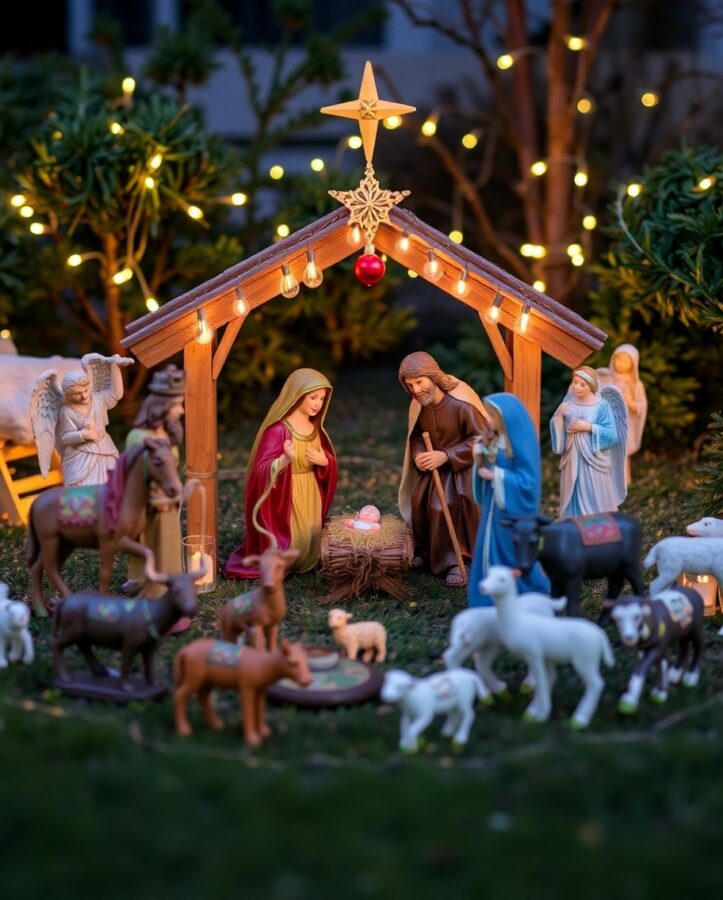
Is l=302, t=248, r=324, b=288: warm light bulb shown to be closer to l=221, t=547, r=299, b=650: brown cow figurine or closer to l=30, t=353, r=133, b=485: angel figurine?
l=30, t=353, r=133, b=485: angel figurine

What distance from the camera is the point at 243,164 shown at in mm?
11305

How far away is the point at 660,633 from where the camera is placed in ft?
19.6

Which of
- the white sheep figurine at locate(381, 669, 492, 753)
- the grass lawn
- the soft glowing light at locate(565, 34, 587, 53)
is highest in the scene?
the soft glowing light at locate(565, 34, 587, 53)

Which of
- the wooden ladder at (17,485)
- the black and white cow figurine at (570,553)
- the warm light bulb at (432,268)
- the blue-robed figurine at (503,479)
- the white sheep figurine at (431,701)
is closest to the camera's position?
the white sheep figurine at (431,701)

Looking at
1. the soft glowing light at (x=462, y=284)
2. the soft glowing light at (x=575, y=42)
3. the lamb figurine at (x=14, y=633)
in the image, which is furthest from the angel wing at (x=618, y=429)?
the soft glowing light at (x=575, y=42)

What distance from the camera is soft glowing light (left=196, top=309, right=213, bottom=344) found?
7508 mm

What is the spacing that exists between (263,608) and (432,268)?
8.10 feet

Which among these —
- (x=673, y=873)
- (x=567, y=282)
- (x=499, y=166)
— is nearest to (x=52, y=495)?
(x=673, y=873)

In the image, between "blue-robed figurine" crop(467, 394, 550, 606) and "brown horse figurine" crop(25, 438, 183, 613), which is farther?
"blue-robed figurine" crop(467, 394, 550, 606)

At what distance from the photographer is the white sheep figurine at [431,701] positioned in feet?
17.9

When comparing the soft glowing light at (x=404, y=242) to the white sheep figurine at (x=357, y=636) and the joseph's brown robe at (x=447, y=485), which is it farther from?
the white sheep figurine at (x=357, y=636)

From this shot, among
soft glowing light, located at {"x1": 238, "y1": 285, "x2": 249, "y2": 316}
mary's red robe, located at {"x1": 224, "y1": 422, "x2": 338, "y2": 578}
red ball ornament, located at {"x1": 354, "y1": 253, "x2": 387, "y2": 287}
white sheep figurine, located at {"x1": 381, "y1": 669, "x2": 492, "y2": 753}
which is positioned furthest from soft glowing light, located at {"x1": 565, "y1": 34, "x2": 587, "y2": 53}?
white sheep figurine, located at {"x1": 381, "y1": 669, "x2": 492, "y2": 753}

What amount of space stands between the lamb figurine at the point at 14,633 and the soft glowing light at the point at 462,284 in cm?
308

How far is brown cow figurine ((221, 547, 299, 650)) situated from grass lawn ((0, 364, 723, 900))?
0.35 meters
